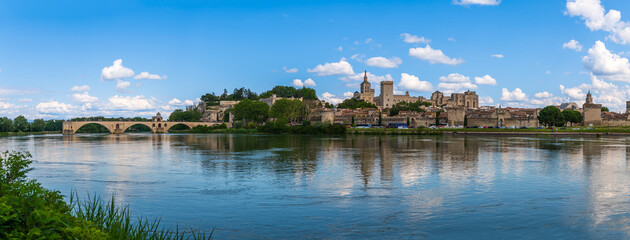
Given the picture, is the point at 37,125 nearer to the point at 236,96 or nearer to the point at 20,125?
the point at 20,125

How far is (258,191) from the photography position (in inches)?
530

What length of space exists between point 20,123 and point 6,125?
4.75m

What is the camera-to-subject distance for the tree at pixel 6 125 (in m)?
75.7

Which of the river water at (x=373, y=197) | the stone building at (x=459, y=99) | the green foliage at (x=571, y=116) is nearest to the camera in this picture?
the river water at (x=373, y=197)

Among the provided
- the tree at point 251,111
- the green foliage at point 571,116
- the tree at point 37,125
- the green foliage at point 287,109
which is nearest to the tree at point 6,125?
the tree at point 37,125

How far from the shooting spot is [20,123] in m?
80.9

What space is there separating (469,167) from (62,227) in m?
17.4

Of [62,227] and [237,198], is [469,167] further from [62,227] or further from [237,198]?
[62,227]

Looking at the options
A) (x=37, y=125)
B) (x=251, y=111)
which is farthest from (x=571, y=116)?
(x=37, y=125)

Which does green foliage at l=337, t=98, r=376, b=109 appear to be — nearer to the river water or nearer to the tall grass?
the river water

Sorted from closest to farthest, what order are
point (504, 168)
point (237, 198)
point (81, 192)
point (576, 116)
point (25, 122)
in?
point (237, 198), point (81, 192), point (504, 168), point (25, 122), point (576, 116)

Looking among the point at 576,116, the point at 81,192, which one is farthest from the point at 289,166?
the point at 576,116

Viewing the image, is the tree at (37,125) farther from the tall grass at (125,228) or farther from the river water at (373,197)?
the tall grass at (125,228)

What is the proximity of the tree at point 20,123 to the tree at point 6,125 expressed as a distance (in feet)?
6.84
